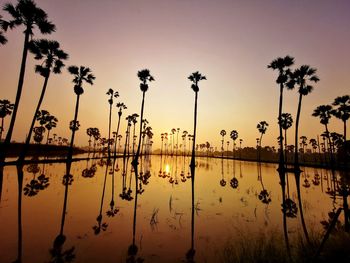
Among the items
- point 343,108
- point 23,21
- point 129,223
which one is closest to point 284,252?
point 129,223

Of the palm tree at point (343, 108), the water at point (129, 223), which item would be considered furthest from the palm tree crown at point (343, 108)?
the water at point (129, 223)

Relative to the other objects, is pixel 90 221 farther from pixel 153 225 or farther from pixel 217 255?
pixel 217 255

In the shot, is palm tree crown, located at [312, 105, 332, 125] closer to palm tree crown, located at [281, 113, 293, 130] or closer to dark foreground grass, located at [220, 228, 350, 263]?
palm tree crown, located at [281, 113, 293, 130]

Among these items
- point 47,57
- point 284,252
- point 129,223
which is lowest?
point 129,223

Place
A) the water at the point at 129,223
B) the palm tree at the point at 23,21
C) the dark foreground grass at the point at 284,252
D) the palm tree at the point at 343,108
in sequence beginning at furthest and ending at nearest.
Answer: the palm tree at the point at 343,108, the palm tree at the point at 23,21, the water at the point at 129,223, the dark foreground grass at the point at 284,252

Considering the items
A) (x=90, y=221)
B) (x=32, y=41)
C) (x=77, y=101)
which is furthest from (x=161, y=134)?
(x=90, y=221)

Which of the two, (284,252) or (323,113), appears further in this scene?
(323,113)

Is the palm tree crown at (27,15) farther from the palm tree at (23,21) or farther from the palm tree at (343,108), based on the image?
the palm tree at (343,108)

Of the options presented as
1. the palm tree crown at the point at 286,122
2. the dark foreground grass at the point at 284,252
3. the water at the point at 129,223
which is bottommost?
the water at the point at 129,223

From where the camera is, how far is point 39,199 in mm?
12812

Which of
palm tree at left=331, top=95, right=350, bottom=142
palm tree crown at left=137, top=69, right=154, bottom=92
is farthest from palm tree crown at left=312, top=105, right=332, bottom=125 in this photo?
palm tree crown at left=137, top=69, right=154, bottom=92

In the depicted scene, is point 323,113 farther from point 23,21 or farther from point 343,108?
point 23,21

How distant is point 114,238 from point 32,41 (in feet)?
84.6

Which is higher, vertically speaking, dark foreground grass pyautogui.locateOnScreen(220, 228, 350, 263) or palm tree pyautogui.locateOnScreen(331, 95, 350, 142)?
palm tree pyautogui.locateOnScreen(331, 95, 350, 142)
